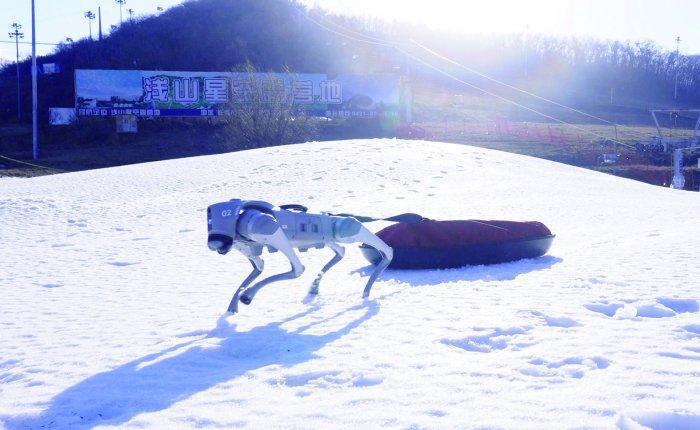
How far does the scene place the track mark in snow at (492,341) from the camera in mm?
5148

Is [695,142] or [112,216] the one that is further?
[695,142]

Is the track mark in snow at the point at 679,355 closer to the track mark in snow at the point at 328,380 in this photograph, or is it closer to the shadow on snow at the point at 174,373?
the track mark in snow at the point at 328,380

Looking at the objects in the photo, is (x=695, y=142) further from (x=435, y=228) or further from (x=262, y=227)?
(x=262, y=227)

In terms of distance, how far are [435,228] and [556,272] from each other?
1.48 m

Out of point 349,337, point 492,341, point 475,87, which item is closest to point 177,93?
point 475,87

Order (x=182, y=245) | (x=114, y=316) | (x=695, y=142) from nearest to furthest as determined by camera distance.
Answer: (x=114, y=316) → (x=182, y=245) → (x=695, y=142)

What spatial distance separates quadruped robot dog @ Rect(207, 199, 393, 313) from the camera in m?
5.87

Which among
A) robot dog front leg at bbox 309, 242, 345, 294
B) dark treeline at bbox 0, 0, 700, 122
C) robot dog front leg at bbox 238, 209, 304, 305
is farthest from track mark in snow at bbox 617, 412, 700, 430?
dark treeline at bbox 0, 0, 700, 122

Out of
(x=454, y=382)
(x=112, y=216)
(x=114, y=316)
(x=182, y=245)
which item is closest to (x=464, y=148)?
(x=112, y=216)

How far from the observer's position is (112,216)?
49.5ft

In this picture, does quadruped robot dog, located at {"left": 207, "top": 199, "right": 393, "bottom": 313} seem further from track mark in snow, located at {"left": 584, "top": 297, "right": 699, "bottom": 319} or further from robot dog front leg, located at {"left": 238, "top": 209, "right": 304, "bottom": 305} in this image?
track mark in snow, located at {"left": 584, "top": 297, "right": 699, "bottom": 319}

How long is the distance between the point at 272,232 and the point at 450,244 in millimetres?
3357

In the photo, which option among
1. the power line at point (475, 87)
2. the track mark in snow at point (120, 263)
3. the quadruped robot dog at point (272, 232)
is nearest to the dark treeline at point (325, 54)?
the power line at point (475, 87)

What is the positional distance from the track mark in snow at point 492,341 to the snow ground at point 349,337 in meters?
0.02
